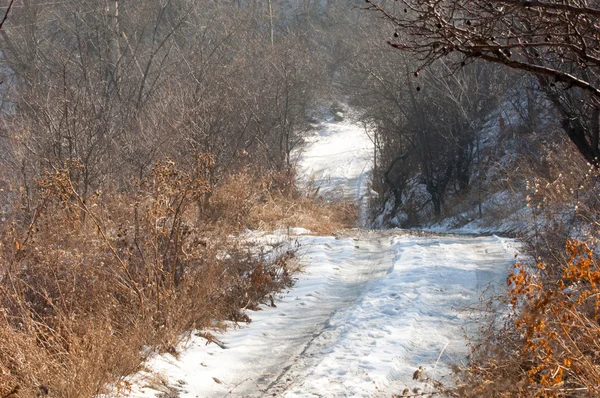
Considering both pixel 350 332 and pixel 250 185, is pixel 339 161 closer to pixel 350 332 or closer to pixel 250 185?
pixel 250 185

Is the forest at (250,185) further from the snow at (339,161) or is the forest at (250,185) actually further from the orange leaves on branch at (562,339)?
the snow at (339,161)

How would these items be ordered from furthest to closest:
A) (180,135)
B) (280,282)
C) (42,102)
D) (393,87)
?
(393,87)
(180,135)
(42,102)
(280,282)

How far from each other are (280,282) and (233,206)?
4.74m

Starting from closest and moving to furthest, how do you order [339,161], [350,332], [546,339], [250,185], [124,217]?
[546,339] < [350,332] < [124,217] < [250,185] < [339,161]

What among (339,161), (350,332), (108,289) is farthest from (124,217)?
(339,161)

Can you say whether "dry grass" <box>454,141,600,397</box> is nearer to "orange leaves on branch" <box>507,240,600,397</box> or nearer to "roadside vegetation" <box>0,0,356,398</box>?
"orange leaves on branch" <box>507,240,600,397</box>

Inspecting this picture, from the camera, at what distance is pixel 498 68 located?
2236 cm

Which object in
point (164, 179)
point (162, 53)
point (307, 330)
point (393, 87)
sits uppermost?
point (162, 53)

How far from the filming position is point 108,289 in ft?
19.7

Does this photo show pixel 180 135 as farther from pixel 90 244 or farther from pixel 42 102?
pixel 90 244

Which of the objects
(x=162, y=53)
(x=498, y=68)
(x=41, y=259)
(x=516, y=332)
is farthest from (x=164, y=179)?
(x=162, y=53)

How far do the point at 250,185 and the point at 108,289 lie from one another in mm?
8522

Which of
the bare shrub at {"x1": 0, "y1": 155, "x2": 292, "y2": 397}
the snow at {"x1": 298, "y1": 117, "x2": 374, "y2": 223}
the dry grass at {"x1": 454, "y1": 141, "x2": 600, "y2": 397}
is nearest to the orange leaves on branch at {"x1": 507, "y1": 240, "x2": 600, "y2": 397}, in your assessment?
the dry grass at {"x1": 454, "y1": 141, "x2": 600, "y2": 397}

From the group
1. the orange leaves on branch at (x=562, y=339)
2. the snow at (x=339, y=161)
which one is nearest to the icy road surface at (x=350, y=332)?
the orange leaves on branch at (x=562, y=339)
